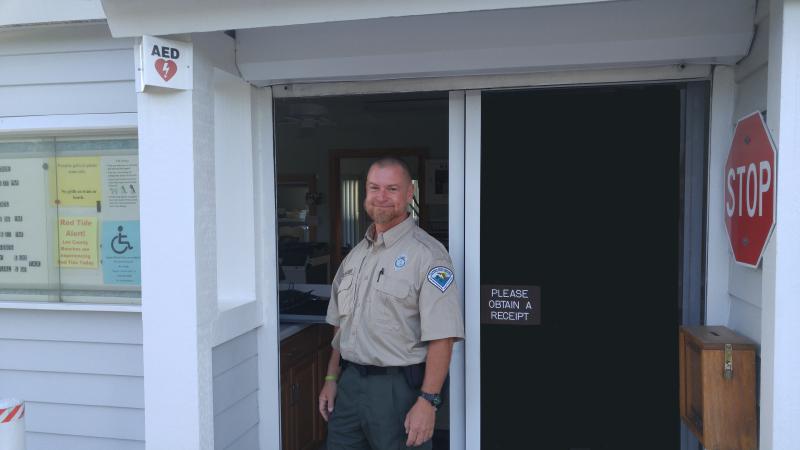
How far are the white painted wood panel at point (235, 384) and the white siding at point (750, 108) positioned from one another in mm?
1911

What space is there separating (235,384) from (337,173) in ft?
11.6

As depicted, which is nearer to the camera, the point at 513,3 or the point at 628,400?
the point at 513,3

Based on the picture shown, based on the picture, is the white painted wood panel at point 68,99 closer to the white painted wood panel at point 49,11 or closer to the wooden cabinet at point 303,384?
the white painted wood panel at point 49,11

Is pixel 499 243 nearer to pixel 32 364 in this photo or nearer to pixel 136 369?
pixel 136 369

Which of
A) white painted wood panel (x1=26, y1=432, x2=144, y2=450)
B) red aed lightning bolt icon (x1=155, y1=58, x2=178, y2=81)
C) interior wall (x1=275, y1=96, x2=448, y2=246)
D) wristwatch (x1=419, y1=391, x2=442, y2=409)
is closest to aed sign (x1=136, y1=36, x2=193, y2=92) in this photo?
red aed lightning bolt icon (x1=155, y1=58, x2=178, y2=81)

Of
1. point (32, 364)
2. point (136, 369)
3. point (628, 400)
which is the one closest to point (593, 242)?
point (628, 400)

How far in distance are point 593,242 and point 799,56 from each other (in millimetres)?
1096

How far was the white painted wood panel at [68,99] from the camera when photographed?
2.72 m

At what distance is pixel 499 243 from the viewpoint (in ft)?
8.32

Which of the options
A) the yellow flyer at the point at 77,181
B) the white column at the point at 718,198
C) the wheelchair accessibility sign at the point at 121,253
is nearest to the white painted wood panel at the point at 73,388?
the wheelchair accessibility sign at the point at 121,253

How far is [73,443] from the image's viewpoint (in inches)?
111

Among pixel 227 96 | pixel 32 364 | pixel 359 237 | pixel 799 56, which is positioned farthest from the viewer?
pixel 359 237

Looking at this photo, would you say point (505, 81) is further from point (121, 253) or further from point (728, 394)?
point (121, 253)

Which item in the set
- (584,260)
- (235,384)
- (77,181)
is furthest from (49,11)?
(584,260)
